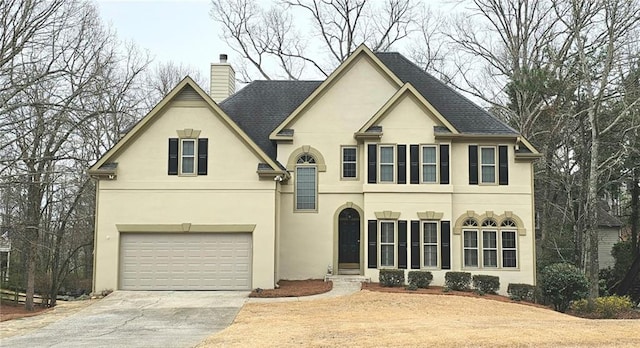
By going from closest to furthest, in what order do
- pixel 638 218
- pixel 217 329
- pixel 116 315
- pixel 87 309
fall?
1. pixel 217 329
2. pixel 116 315
3. pixel 87 309
4. pixel 638 218

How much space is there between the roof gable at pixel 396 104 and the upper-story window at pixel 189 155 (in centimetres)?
590

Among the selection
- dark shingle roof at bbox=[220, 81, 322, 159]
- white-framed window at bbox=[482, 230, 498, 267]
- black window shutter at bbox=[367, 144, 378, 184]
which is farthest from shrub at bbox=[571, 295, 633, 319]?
dark shingle roof at bbox=[220, 81, 322, 159]

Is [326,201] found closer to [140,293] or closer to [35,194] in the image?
[140,293]

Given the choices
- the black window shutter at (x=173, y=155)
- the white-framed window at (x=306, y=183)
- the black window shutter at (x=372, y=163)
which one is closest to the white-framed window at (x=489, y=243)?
the black window shutter at (x=372, y=163)

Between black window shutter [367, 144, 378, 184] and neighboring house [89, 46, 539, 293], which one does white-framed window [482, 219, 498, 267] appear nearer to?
neighboring house [89, 46, 539, 293]

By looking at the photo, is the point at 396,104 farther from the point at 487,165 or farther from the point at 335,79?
the point at 487,165

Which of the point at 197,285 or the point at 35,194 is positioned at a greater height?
the point at 35,194

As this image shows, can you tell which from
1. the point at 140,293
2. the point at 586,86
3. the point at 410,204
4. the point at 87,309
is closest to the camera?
the point at 87,309

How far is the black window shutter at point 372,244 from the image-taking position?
→ 23.2m

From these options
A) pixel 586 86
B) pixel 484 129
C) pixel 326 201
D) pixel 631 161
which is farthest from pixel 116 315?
pixel 631 161

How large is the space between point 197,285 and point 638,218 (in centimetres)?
2645

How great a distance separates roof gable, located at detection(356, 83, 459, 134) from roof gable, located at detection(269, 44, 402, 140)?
1099 mm

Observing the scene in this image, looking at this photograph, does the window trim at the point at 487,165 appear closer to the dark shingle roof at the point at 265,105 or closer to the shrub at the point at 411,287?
the shrub at the point at 411,287

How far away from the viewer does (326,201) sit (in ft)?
80.1
